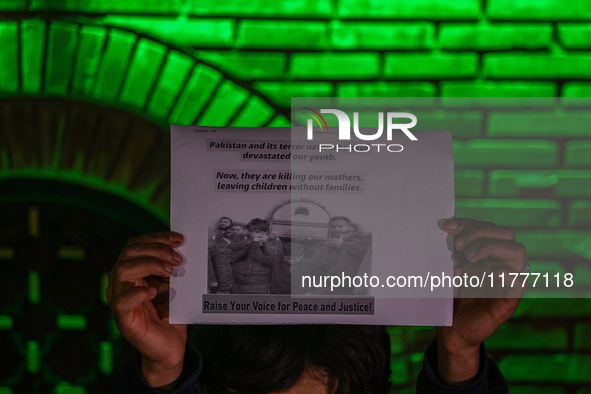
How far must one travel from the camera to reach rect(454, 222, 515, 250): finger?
1.05 m

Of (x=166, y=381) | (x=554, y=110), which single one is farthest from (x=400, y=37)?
(x=166, y=381)

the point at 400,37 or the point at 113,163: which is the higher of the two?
the point at 400,37

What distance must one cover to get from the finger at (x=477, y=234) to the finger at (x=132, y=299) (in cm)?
58

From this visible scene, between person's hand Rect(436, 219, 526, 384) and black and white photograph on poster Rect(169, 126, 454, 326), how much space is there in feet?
0.14

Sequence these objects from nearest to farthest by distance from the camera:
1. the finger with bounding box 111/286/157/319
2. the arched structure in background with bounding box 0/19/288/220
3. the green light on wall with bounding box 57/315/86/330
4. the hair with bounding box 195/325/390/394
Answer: the finger with bounding box 111/286/157/319 < the hair with bounding box 195/325/390/394 < the arched structure in background with bounding box 0/19/288/220 < the green light on wall with bounding box 57/315/86/330

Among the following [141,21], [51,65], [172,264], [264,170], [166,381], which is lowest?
[166,381]

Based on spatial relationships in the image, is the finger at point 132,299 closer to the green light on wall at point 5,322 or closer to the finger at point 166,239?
the finger at point 166,239

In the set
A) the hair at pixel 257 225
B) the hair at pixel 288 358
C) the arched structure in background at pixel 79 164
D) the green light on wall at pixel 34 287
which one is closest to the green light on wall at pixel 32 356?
the arched structure in background at pixel 79 164

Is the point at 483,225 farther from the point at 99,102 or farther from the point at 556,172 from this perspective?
the point at 99,102

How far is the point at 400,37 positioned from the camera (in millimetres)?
1419

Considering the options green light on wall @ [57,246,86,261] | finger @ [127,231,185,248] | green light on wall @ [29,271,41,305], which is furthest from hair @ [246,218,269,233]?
green light on wall @ [29,271,41,305]

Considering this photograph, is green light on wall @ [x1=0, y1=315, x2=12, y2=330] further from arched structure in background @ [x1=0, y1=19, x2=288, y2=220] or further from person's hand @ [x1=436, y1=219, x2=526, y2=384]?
person's hand @ [x1=436, y1=219, x2=526, y2=384]

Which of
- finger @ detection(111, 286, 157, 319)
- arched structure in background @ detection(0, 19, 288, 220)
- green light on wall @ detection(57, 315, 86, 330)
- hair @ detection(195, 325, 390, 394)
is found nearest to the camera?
finger @ detection(111, 286, 157, 319)

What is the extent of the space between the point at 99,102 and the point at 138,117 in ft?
0.34
